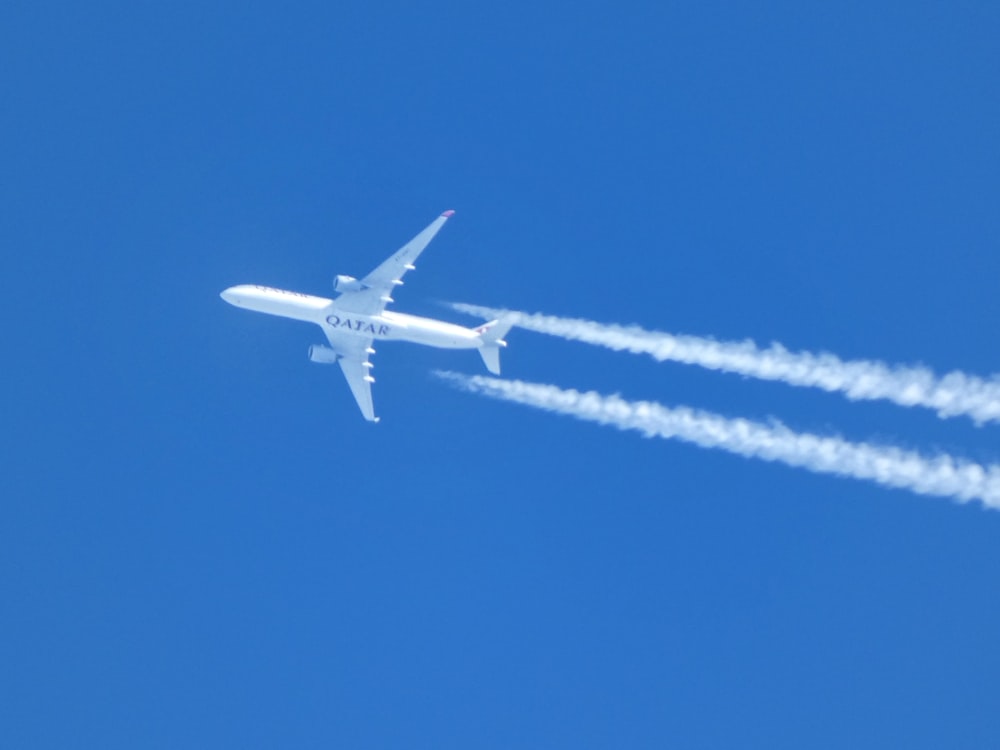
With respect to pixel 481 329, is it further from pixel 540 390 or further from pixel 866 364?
pixel 866 364

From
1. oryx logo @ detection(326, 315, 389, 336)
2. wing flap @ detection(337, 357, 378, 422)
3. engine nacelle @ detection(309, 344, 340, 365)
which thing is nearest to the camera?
oryx logo @ detection(326, 315, 389, 336)

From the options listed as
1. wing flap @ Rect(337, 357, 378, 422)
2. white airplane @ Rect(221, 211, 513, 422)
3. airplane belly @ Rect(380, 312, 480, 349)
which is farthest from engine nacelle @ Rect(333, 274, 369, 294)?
wing flap @ Rect(337, 357, 378, 422)

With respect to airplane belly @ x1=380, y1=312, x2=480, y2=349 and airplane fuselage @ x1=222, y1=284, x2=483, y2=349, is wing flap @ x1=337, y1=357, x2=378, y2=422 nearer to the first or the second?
airplane fuselage @ x1=222, y1=284, x2=483, y2=349

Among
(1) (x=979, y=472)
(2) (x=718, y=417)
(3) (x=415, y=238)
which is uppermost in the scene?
(3) (x=415, y=238)

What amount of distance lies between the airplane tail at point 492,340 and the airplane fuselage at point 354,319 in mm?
344

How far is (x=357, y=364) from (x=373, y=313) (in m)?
4.78

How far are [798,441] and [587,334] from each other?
13.3m

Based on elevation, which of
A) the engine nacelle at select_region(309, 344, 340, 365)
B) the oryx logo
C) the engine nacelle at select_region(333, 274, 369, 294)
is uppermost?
the engine nacelle at select_region(333, 274, 369, 294)

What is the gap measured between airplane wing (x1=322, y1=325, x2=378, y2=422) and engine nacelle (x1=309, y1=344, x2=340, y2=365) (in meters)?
0.88

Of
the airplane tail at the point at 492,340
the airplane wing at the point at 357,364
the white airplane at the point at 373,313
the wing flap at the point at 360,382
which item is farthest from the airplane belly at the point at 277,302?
the airplane tail at the point at 492,340

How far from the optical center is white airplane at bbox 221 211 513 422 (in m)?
67.1

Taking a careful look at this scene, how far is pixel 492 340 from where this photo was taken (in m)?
67.5

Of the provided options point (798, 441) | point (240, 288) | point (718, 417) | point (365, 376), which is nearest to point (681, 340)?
point (718, 417)

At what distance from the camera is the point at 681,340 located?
2562 inches
